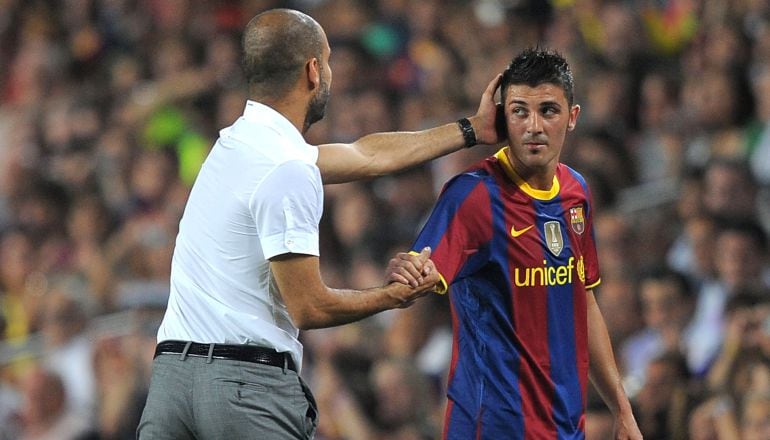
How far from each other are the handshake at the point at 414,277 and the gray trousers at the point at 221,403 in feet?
1.35

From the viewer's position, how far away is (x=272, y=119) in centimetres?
378

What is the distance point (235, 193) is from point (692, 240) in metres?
3.38

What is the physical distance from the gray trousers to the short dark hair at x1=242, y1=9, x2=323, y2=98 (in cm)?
81

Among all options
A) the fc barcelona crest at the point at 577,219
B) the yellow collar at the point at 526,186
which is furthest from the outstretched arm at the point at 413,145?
the fc barcelona crest at the point at 577,219

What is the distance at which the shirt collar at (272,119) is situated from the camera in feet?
12.3

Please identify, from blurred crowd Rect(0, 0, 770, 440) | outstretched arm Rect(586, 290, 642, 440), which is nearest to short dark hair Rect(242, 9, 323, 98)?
outstretched arm Rect(586, 290, 642, 440)

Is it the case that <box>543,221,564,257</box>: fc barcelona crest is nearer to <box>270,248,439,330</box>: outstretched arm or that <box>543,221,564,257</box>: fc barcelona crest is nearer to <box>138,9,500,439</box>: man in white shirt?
<box>138,9,500,439</box>: man in white shirt

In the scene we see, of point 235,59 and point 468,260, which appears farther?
point 235,59

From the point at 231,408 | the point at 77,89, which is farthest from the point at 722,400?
the point at 77,89

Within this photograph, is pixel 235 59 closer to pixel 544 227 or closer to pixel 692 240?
pixel 692 240

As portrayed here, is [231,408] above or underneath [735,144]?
underneath

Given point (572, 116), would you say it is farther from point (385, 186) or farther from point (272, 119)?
point (385, 186)

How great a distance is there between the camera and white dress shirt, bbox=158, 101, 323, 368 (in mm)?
3584

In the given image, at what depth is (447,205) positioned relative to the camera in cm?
401
